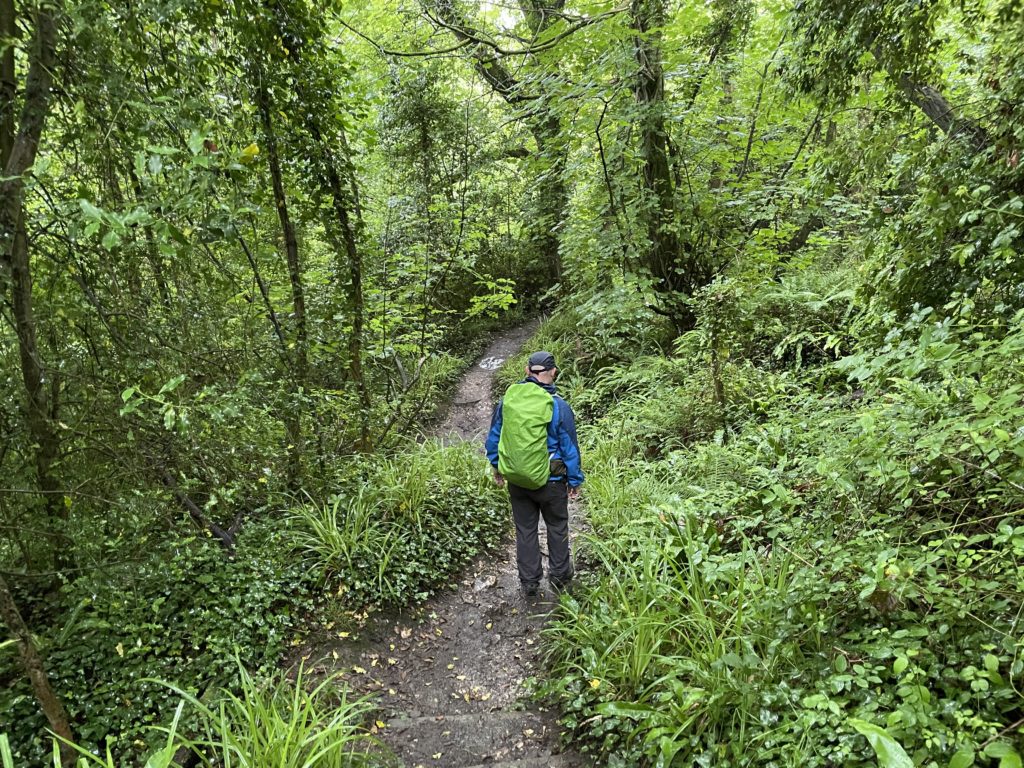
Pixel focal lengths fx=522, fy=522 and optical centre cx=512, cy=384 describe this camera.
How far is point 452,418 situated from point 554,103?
566cm

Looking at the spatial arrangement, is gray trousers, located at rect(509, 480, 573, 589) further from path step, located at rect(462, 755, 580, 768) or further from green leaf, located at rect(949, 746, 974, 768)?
green leaf, located at rect(949, 746, 974, 768)

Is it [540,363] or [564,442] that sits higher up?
[540,363]

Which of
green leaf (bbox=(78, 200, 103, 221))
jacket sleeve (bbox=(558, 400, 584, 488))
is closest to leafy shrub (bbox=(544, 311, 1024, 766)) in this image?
jacket sleeve (bbox=(558, 400, 584, 488))

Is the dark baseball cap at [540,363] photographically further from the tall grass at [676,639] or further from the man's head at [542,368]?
the tall grass at [676,639]

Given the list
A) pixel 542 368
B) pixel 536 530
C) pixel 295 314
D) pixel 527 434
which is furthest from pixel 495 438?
pixel 295 314

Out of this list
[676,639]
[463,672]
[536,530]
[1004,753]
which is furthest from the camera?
[536,530]

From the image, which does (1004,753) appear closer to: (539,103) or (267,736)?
(267,736)

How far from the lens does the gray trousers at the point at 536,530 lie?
176 inches

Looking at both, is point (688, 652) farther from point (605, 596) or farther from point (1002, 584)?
point (1002, 584)

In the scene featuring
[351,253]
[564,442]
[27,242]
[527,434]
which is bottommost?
[564,442]

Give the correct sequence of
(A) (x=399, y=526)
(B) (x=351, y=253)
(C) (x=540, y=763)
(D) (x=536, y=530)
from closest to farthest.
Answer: (C) (x=540, y=763) < (D) (x=536, y=530) < (A) (x=399, y=526) < (B) (x=351, y=253)

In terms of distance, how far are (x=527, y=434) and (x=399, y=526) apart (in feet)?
5.62

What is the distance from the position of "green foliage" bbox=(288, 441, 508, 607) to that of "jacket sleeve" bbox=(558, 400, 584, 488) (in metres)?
1.54

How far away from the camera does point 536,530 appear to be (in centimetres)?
458
